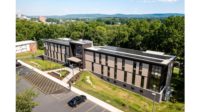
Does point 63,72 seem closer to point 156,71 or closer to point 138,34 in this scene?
point 156,71

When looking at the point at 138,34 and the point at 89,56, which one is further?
the point at 138,34

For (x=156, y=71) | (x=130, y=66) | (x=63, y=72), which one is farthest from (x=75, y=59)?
(x=156, y=71)

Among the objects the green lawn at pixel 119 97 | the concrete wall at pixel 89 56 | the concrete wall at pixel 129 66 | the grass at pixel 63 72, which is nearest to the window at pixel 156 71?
the concrete wall at pixel 129 66

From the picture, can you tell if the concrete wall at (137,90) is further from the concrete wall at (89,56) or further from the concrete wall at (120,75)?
the concrete wall at (89,56)
